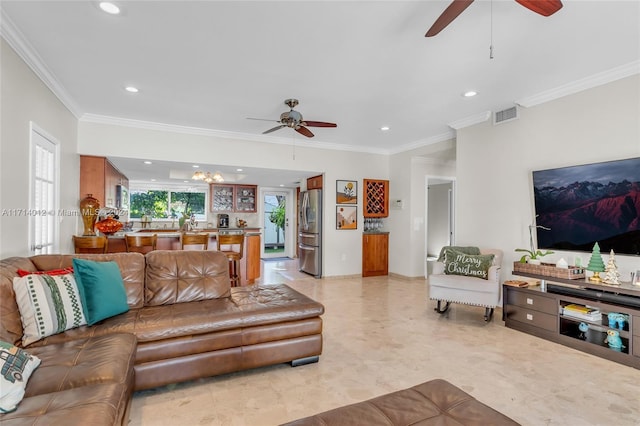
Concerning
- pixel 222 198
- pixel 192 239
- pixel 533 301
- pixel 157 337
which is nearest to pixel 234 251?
pixel 192 239

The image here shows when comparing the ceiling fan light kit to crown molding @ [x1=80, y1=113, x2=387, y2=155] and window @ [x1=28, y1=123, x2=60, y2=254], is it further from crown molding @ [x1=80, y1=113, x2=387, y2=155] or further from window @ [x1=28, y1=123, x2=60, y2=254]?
window @ [x1=28, y1=123, x2=60, y2=254]

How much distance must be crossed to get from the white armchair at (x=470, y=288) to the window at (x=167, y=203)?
652cm

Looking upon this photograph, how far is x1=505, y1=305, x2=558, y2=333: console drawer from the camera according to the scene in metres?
3.27

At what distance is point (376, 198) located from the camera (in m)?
6.86

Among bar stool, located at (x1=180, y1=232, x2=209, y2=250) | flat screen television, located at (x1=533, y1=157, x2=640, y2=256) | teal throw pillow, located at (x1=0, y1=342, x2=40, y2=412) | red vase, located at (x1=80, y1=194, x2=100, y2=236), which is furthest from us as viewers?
bar stool, located at (x1=180, y1=232, x2=209, y2=250)

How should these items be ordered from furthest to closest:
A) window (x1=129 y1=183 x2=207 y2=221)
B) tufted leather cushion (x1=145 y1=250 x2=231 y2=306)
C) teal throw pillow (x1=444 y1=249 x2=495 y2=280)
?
window (x1=129 y1=183 x2=207 y2=221) → teal throw pillow (x1=444 y1=249 x2=495 y2=280) → tufted leather cushion (x1=145 y1=250 x2=231 y2=306)

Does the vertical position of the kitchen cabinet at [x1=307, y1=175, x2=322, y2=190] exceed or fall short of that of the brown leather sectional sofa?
it exceeds it

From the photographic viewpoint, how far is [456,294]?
390 centimetres

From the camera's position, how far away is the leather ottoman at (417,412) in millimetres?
1286

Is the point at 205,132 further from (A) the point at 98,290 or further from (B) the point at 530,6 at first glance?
(B) the point at 530,6

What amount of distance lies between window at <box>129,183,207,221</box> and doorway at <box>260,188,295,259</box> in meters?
1.96

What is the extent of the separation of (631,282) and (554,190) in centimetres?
115

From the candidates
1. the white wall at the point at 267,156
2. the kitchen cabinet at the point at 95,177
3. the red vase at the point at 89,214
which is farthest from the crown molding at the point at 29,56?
the red vase at the point at 89,214

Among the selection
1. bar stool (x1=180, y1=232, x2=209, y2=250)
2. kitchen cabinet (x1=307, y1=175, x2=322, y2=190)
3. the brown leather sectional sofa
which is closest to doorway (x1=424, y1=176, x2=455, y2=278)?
kitchen cabinet (x1=307, y1=175, x2=322, y2=190)
